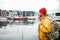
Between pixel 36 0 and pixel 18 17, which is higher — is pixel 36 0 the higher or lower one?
the higher one

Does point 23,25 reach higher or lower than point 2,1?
lower

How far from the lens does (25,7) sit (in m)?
4.05

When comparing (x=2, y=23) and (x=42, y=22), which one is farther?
(x=2, y=23)

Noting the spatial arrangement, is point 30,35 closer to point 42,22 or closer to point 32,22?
point 32,22

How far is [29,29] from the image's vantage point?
13.3ft

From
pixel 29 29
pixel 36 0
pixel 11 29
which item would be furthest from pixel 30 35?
pixel 36 0

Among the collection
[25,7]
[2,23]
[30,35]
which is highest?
[25,7]

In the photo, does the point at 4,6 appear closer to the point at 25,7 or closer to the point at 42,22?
the point at 25,7

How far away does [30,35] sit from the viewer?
4.08 meters

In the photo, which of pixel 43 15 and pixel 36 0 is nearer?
pixel 43 15

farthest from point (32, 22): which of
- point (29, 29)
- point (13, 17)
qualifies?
point (13, 17)

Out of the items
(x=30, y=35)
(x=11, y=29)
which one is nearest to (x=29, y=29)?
(x=30, y=35)

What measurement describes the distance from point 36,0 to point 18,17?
523 mm

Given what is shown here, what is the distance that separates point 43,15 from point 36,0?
0.67 metres
